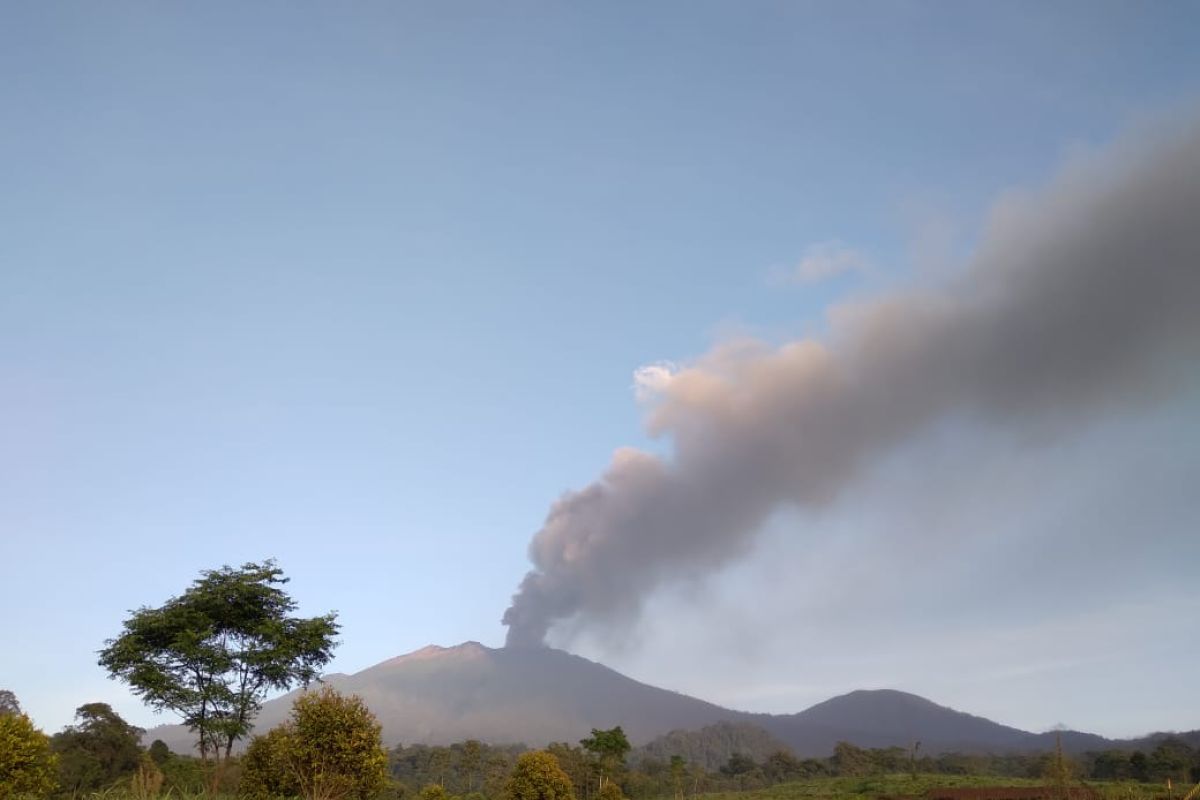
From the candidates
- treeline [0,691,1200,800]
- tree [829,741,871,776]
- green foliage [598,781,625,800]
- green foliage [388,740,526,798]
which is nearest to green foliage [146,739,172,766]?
treeline [0,691,1200,800]

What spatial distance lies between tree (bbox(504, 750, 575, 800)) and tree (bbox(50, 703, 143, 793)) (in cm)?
3051

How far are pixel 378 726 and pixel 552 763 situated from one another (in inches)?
763

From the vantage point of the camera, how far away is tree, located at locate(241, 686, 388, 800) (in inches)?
763

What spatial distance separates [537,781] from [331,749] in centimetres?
1957

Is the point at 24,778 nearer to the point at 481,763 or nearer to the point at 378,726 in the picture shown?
the point at 378,726

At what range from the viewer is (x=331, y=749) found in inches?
765

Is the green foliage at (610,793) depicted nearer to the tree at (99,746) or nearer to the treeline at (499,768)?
the treeline at (499,768)

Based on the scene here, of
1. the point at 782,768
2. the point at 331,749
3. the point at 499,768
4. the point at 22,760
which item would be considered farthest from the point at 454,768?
the point at 331,749

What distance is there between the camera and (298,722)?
1969 centimetres

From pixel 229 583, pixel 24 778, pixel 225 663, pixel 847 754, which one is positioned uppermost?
pixel 229 583

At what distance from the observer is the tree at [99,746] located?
53.4 metres

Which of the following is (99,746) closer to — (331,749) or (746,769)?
(331,749)

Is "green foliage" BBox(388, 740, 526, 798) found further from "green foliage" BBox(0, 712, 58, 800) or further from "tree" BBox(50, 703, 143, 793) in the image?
"green foliage" BBox(0, 712, 58, 800)

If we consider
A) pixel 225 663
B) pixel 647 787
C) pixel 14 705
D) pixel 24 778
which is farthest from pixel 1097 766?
pixel 14 705
